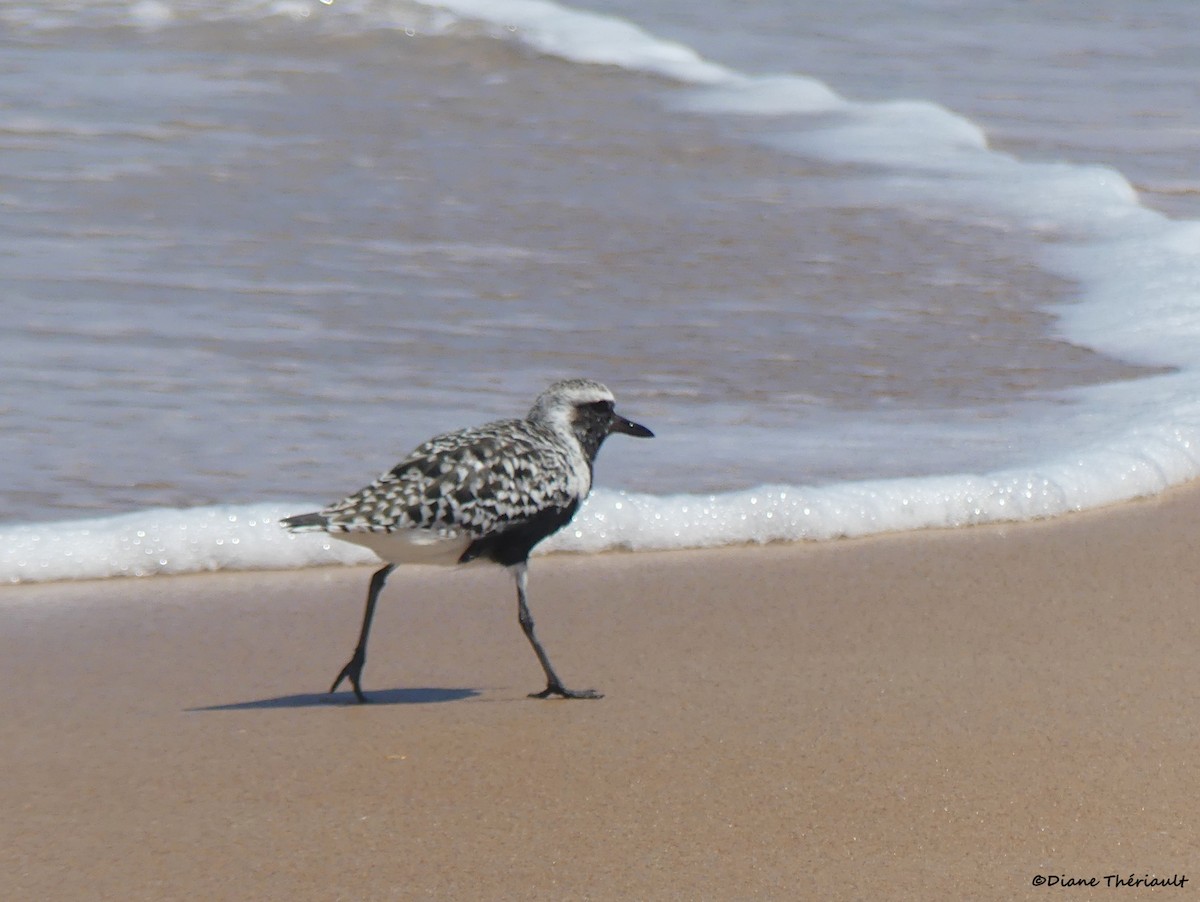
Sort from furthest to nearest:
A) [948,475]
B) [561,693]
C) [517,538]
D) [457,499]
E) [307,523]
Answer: [948,475] → [517,538] → [561,693] → [457,499] → [307,523]

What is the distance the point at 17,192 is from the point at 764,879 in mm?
7280

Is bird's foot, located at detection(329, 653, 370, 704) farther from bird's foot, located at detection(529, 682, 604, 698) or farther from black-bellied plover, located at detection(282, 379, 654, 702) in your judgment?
bird's foot, located at detection(529, 682, 604, 698)

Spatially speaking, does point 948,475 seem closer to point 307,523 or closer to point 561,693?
point 561,693

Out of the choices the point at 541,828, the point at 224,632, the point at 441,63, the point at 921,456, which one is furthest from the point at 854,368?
the point at 441,63

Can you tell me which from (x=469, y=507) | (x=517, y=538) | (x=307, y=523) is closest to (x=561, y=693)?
(x=517, y=538)

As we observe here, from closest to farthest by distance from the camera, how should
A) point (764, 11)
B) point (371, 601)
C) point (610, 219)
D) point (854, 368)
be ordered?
point (371, 601) < point (854, 368) < point (610, 219) < point (764, 11)

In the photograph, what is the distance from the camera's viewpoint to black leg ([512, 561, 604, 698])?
4.43 m

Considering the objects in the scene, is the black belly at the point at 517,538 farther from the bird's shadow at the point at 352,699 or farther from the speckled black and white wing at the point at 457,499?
the bird's shadow at the point at 352,699

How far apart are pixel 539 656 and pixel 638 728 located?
1.16ft

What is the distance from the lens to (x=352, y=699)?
446 centimetres

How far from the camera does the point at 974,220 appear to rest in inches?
392

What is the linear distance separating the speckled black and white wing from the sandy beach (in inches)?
15.4

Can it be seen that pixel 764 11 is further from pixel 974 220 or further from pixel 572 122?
pixel 974 220

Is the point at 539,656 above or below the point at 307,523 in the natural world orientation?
below
